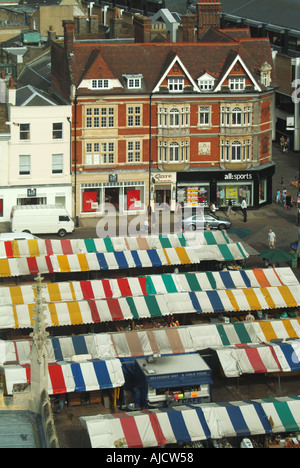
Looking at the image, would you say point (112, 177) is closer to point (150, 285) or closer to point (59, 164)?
point (59, 164)

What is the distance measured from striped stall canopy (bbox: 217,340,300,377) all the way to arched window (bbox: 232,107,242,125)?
30952 mm

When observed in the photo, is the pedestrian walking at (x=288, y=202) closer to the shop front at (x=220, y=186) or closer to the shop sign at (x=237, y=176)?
the shop front at (x=220, y=186)

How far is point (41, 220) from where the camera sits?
7281 centimetres

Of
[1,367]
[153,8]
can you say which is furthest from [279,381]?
[153,8]

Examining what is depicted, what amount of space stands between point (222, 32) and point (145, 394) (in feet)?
147

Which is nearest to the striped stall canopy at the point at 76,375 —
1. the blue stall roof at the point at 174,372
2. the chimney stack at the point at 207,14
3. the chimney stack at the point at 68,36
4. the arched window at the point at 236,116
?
the blue stall roof at the point at 174,372

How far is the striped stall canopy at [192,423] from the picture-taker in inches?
1639

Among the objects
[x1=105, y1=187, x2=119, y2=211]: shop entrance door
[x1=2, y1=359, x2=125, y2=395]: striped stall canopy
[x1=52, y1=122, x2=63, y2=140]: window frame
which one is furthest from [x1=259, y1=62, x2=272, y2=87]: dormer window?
[x1=2, y1=359, x2=125, y2=395]: striped stall canopy

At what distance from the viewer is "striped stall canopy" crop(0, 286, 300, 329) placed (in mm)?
53562

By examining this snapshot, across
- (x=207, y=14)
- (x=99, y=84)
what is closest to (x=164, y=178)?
(x=99, y=84)

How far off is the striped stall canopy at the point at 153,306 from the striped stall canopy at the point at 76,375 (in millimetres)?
5783

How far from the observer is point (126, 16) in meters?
110

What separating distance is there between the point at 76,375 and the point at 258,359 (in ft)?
28.9

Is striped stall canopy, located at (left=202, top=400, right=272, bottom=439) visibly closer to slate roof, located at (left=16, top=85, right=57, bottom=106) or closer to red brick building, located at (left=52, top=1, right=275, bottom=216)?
red brick building, located at (left=52, top=1, right=275, bottom=216)
